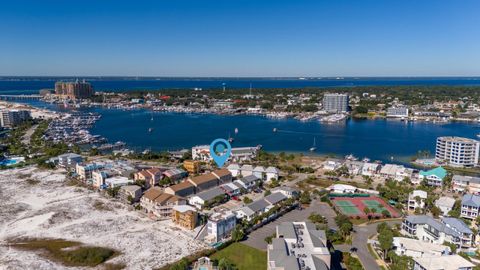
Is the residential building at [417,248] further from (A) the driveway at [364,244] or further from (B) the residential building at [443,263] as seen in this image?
(A) the driveway at [364,244]

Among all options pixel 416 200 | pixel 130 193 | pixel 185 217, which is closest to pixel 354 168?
pixel 416 200

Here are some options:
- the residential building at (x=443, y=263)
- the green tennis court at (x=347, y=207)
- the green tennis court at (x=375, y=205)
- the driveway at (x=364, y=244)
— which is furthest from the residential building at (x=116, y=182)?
the residential building at (x=443, y=263)

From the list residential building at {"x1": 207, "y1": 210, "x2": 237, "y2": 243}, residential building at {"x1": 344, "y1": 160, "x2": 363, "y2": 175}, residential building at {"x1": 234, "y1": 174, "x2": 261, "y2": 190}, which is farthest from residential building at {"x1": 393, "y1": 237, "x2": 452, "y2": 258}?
residential building at {"x1": 344, "y1": 160, "x2": 363, "y2": 175}

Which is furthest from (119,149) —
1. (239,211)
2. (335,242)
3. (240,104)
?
(240,104)

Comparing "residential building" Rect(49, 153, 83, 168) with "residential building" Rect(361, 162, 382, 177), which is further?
"residential building" Rect(49, 153, 83, 168)

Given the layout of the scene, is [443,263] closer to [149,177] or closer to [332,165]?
[332,165]

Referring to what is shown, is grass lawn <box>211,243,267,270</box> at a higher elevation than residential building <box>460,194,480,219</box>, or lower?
lower

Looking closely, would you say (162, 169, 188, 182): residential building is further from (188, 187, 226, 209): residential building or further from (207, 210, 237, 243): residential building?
(207, 210, 237, 243): residential building
